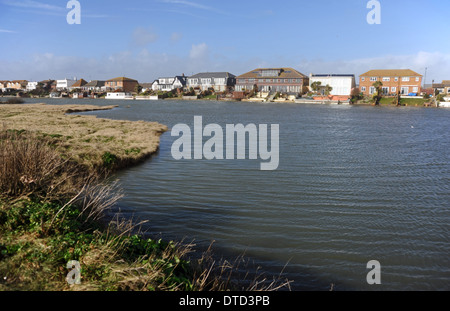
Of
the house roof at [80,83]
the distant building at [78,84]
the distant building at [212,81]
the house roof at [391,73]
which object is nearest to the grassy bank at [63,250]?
the house roof at [391,73]

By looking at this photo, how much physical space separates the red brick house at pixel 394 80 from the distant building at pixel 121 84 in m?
105

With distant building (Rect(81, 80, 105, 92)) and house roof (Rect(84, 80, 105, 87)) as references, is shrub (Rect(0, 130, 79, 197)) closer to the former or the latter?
distant building (Rect(81, 80, 105, 92))

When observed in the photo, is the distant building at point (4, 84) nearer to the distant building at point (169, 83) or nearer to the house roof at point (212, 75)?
the distant building at point (169, 83)

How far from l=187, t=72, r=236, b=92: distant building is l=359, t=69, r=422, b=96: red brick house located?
5386cm

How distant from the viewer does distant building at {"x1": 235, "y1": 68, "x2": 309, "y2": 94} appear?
405ft

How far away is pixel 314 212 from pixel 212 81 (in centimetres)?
13964

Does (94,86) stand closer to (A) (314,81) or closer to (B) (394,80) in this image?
(A) (314,81)

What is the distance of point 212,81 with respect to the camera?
148 metres

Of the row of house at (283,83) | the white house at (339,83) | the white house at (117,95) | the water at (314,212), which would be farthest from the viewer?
the white house at (117,95)

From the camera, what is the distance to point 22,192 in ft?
29.0

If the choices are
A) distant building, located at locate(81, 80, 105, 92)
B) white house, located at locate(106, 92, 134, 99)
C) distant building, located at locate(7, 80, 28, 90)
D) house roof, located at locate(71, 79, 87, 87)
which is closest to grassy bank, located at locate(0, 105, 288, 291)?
white house, located at locate(106, 92, 134, 99)

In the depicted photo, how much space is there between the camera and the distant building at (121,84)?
163750 mm
